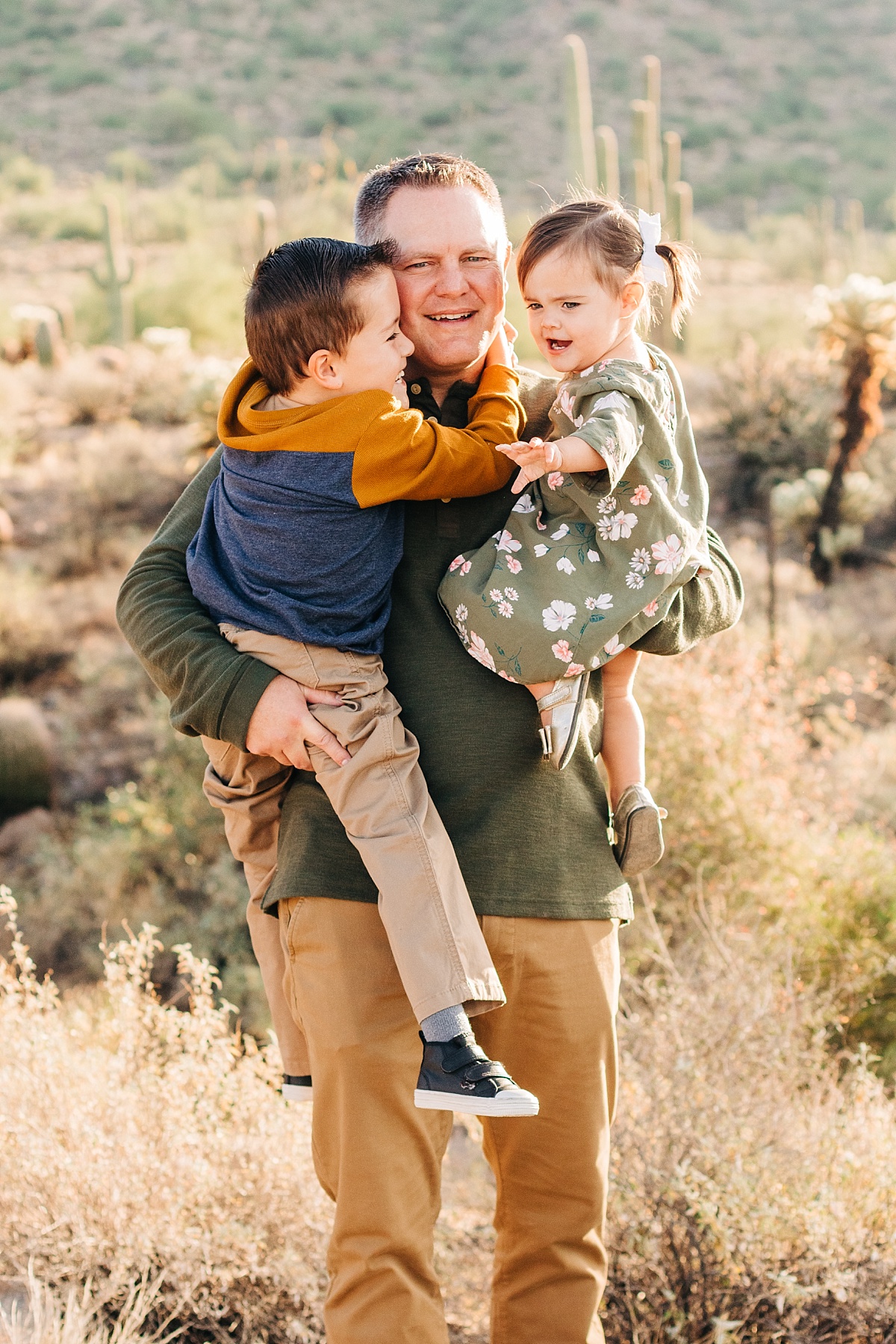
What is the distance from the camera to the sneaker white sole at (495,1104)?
1951 millimetres

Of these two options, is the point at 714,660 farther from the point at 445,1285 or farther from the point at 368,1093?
the point at 368,1093

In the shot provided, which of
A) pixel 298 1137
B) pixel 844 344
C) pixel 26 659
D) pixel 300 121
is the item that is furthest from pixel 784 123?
pixel 298 1137

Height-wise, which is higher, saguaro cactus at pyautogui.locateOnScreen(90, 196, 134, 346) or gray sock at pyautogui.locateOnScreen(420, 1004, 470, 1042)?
saguaro cactus at pyautogui.locateOnScreen(90, 196, 134, 346)

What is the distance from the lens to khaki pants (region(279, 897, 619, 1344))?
2043mm

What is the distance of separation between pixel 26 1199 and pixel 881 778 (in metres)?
5.27

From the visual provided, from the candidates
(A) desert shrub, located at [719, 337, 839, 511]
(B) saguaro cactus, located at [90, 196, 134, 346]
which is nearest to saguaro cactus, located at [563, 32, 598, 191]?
(A) desert shrub, located at [719, 337, 839, 511]

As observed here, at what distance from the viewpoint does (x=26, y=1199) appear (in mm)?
3232

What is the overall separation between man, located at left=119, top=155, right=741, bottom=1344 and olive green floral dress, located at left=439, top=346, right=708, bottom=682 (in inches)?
4.7

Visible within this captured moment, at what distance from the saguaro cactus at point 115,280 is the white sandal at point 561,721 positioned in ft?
50.8

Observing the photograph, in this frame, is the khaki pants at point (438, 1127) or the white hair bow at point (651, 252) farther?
the white hair bow at point (651, 252)

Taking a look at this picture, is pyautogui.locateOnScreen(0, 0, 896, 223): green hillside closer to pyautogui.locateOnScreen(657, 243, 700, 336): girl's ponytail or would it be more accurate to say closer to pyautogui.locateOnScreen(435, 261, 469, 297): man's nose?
pyautogui.locateOnScreen(657, 243, 700, 336): girl's ponytail

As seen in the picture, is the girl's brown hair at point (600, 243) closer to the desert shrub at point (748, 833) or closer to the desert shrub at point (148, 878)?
the desert shrub at point (748, 833)

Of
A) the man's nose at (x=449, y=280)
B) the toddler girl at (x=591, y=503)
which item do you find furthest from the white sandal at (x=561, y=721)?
the man's nose at (x=449, y=280)

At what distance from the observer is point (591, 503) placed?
86.8 inches
